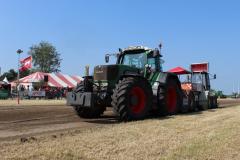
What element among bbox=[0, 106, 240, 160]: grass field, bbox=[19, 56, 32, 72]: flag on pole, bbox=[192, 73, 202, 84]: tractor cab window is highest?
bbox=[19, 56, 32, 72]: flag on pole

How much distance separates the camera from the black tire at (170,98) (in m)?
14.2

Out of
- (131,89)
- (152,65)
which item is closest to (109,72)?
(131,89)

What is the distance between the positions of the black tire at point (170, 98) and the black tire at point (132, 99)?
877mm

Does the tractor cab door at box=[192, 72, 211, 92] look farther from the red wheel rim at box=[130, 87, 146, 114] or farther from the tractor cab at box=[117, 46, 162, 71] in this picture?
the red wheel rim at box=[130, 87, 146, 114]

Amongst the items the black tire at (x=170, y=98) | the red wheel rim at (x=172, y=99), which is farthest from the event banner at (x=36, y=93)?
the red wheel rim at (x=172, y=99)

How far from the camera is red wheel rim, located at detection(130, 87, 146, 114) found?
12.7m

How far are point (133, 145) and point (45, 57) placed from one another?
8790 centimetres

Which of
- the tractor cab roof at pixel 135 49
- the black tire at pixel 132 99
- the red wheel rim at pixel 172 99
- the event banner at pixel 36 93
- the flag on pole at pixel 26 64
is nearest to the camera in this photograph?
the black tire at pixel 132 99

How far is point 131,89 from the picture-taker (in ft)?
40.9

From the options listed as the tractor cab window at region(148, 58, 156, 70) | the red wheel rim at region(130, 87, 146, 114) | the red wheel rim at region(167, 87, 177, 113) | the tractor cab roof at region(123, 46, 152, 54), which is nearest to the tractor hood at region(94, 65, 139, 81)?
the red wheel rim at region(130, 87, 146, 114)

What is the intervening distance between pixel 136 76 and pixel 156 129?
3.38m

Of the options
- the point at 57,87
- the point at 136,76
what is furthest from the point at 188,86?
the point at 57,87

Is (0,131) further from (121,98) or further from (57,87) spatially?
(57,87)

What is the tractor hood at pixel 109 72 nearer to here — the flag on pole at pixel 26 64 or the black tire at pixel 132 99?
the black tire at pixel 132 99
